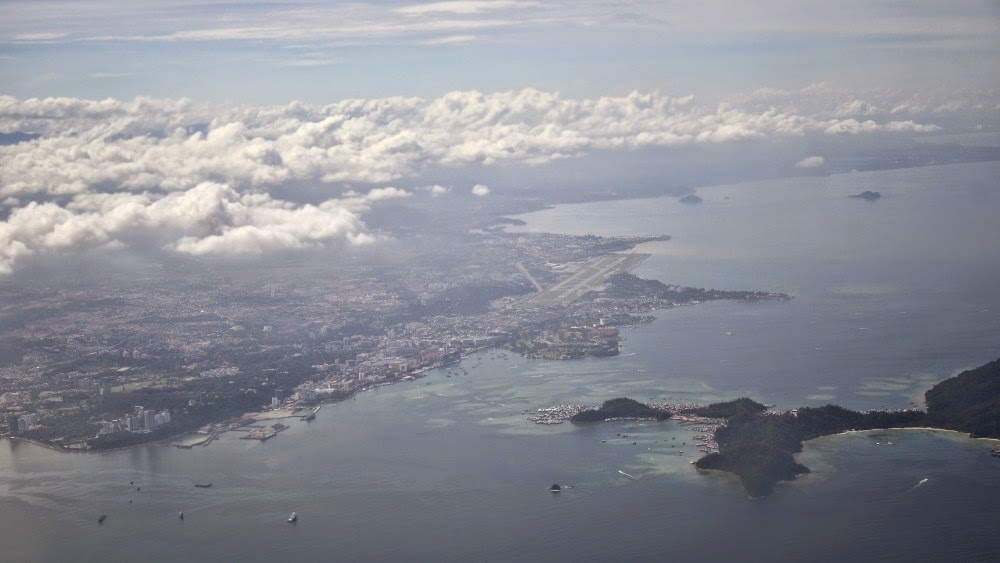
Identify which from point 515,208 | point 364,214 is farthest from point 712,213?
point 364,214

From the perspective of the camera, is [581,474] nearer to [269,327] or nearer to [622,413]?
[622,413]

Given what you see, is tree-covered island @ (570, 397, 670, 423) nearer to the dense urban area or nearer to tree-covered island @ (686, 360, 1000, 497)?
tree-covered island @ (686, 360, 1000, 497)

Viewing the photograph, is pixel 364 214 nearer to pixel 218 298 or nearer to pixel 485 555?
pixel 218 298

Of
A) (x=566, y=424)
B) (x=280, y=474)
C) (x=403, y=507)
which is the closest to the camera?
(x=403, y=507)

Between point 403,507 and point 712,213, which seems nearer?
point 403,507

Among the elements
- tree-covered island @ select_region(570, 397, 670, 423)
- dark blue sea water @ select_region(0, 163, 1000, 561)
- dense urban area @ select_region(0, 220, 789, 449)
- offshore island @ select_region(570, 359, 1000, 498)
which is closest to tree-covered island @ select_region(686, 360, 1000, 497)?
offshore island @ select_region(570, 359, 1000, 498)

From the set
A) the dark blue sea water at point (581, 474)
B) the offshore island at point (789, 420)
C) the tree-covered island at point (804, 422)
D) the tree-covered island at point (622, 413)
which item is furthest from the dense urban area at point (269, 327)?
the tree-covered island at point (804, 422)
